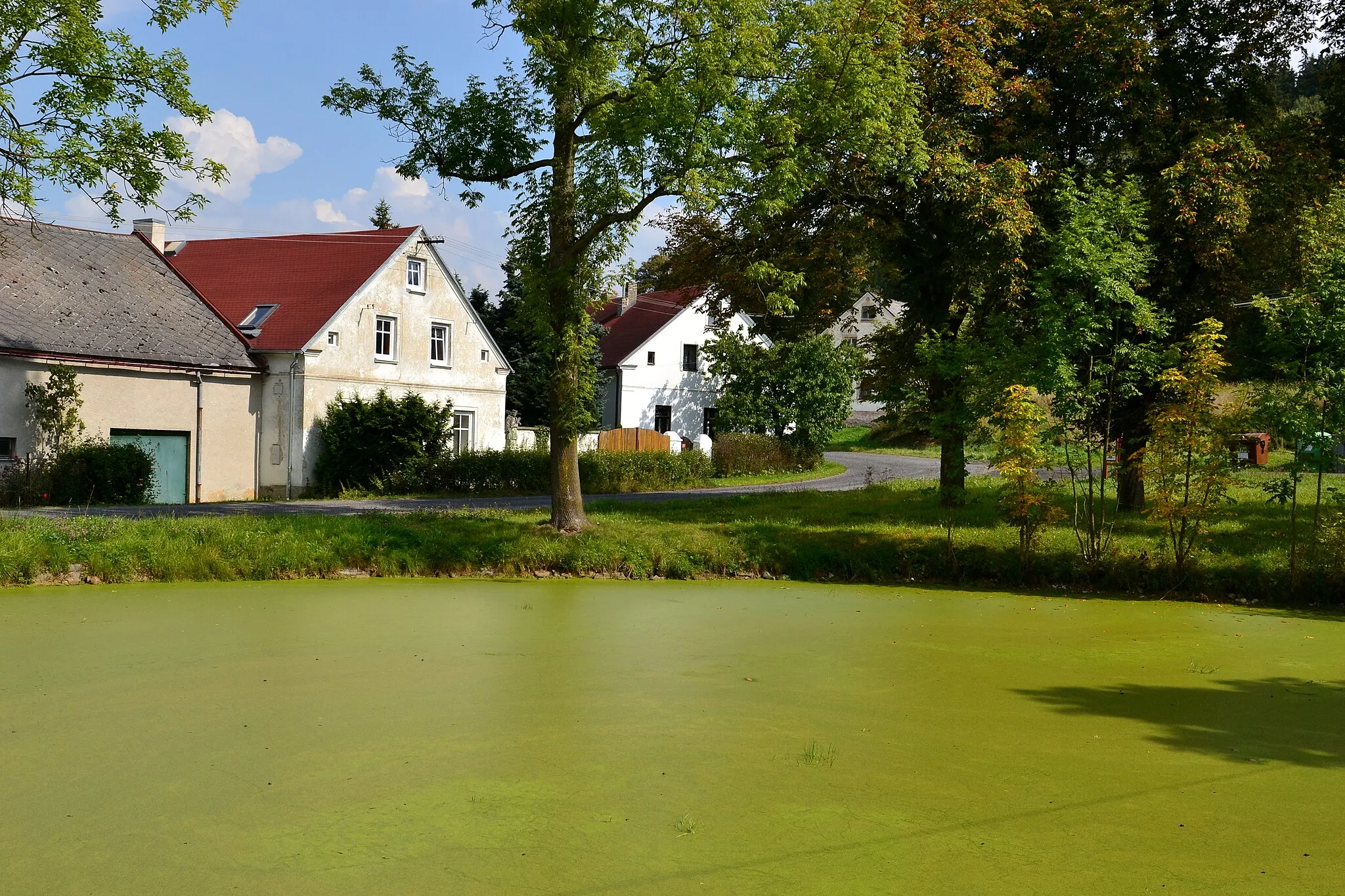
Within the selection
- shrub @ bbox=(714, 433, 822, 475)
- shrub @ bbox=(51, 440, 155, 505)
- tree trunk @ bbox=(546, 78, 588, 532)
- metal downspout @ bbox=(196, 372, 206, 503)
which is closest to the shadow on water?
tree trunk @ bbox=(546, 78, 588, 532)

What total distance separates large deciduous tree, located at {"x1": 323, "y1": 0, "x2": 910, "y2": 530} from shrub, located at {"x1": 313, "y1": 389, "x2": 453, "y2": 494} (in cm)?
999

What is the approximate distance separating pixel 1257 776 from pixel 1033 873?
193cm

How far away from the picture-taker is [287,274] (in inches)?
1045

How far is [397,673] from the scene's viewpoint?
24.7ft

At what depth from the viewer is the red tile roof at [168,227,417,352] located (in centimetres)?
2447

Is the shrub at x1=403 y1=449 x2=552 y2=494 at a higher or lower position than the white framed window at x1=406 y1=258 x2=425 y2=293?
lower

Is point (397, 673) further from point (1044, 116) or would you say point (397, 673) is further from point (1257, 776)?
point (1044, 116)

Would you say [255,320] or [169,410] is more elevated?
[255,320]

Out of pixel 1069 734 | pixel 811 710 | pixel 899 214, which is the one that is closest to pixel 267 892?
pixel 811 710

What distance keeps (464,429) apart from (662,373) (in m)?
11.6

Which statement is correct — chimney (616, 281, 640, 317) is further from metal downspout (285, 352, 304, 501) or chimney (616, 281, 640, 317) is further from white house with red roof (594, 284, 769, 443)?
metal downspout (285, 352, 304, 501)

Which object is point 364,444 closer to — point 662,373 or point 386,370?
point 386,370

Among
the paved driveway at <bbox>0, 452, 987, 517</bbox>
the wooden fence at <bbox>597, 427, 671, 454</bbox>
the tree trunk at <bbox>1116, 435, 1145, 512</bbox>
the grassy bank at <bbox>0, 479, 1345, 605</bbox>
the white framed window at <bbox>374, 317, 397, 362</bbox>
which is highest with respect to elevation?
the white framed window at <bbox>374, 317, 397, 362</bbox>

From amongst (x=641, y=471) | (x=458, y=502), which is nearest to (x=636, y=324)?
(x=641, y=471)
